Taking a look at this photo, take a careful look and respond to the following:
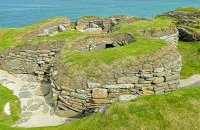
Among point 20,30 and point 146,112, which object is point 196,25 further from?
point 146,112

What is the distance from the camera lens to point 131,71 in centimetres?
1711

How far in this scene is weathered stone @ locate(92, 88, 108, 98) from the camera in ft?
55.1

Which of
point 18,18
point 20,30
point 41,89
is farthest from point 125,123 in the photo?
point 18,18

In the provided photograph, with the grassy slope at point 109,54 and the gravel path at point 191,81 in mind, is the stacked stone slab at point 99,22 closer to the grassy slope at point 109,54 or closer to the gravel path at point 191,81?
the gravel path at point 191,81

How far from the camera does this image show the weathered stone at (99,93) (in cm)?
1680

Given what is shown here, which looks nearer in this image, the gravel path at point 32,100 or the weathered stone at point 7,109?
the gravel path at point 32,100

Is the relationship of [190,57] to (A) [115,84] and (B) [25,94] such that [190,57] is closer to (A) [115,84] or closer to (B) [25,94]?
(A) [115,84]

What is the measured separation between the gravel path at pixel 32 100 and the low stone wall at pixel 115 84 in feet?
3.17

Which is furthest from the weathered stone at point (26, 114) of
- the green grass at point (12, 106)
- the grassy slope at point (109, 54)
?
the grassy slope at point (109, 54)

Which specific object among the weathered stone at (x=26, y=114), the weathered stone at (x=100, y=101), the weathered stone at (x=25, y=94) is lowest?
the weathered stone at (x=25, y=94)

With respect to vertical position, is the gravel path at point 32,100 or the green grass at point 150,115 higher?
the green grass at point 150,115

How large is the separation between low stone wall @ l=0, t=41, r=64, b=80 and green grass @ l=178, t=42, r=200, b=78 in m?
9.22

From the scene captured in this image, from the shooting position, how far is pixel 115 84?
55.3 ft

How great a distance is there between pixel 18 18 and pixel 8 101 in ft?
194
